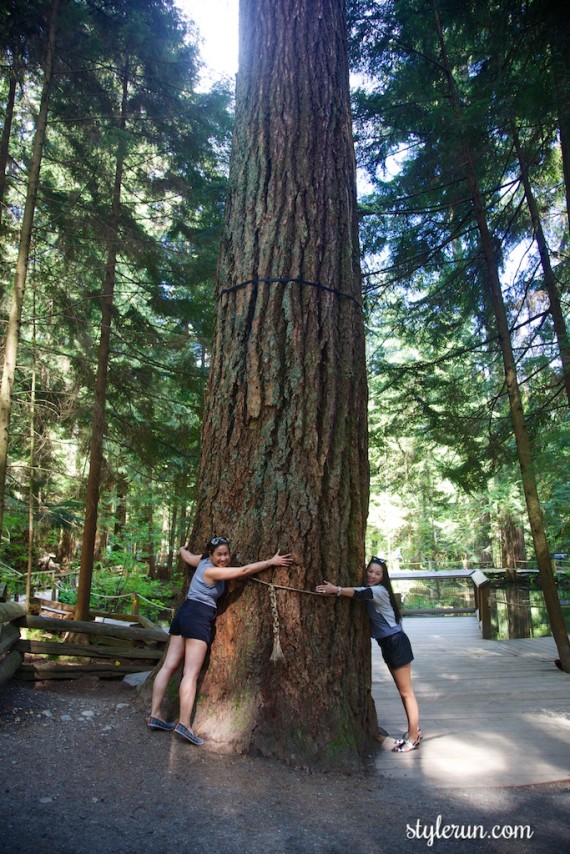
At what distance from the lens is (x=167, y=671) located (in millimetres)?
3967

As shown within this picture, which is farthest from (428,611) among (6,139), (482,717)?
(6,139)

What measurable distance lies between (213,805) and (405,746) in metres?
1.69

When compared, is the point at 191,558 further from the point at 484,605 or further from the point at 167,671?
the point at 484,605

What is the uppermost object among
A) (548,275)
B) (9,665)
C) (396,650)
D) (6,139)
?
(6,139)

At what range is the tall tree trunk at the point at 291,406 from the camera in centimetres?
369

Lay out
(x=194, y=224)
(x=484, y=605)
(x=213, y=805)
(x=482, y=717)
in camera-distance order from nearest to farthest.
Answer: (x=213, y=805) < (x=482, y=717) < (x=484, y=605) < (x=194, y=224)

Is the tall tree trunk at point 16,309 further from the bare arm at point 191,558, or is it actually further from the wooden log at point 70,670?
the bare arm at point 191,558

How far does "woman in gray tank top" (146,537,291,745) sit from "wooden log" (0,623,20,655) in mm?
2004

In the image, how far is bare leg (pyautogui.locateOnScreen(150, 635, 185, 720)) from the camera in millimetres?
3854

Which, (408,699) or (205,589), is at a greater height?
(205,589)

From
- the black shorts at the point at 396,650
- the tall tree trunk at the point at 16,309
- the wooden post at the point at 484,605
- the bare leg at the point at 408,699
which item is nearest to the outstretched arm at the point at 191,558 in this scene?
the black shorts at the point at 396,650

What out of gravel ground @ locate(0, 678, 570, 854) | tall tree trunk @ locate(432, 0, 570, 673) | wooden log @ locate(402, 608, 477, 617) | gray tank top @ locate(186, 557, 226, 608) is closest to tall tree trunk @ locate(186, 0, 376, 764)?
gray tank top @ locate(186, 557, 226, 608)

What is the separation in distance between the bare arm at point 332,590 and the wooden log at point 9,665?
9.51ft

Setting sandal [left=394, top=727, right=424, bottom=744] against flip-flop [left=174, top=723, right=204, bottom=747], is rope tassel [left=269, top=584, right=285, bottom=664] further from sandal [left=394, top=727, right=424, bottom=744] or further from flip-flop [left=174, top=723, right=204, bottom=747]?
sandal [left=394, top=727, right=424, bottom=744]
